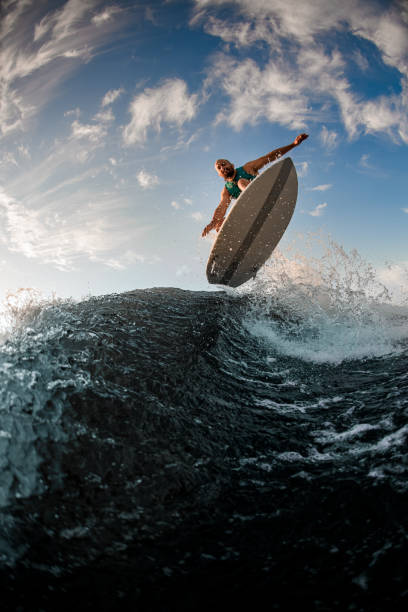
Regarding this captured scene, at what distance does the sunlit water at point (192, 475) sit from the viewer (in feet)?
4.99

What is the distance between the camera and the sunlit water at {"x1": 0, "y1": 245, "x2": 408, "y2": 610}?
1.52m

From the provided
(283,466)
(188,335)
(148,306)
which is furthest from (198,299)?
(283,466)

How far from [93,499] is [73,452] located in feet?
1.42

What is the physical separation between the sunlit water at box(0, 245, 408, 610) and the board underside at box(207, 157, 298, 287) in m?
3.60

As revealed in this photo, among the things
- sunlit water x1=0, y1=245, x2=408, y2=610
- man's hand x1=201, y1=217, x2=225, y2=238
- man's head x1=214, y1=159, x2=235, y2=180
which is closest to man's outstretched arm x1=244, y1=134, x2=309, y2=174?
man's head x1=214, y1=159, x2=235, y2=180

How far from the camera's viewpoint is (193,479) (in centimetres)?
215

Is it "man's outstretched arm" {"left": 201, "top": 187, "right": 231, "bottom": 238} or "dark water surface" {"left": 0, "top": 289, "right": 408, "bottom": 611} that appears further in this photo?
"man's outstretched arm" {"left": 201, "top": 187, "right": 231, "bottom": 238}

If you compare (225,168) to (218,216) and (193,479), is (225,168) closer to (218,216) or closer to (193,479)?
(218,216)

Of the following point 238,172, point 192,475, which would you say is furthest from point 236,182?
point 192,475

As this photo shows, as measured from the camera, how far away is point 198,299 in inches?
283

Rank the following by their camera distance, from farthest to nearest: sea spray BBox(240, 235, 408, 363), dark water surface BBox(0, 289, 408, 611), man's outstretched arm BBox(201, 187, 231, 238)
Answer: man's outstretched arm BBox(201, 187, 231, 238) → sea spray BBox(240, 235, 408, 363) → dark water surface BBox(0, 289, 408, 611)

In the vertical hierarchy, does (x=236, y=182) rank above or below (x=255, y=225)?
above

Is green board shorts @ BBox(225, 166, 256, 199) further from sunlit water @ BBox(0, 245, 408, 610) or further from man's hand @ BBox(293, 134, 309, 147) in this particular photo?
sunlit water @ BBox(0, 245, 408, 610)

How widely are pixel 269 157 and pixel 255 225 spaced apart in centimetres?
175
